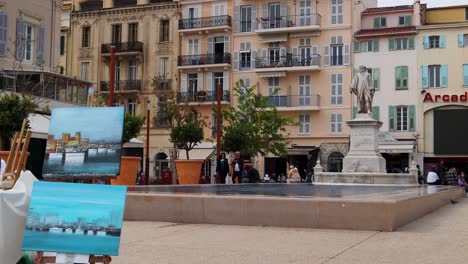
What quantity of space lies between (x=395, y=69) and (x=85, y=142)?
137ft

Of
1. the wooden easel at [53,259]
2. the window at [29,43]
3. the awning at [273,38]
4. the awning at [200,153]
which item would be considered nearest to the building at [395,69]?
the awning at [273,38]

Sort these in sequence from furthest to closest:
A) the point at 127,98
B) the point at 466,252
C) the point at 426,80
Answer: the point at 127,98, the point at 426,80, the point at 466,252

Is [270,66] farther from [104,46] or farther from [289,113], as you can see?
[104,46]

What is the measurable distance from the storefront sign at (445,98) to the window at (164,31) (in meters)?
21.3

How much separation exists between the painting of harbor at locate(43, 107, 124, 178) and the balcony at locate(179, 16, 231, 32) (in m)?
44.1

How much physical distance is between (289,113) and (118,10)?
56.0 ft

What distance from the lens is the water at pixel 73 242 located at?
4.34 m

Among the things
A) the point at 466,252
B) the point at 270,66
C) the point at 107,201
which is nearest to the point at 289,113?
the point at 270,66

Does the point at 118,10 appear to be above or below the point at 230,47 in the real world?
above

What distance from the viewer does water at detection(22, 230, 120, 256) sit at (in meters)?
4.34

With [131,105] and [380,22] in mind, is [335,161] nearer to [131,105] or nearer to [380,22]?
[380,22]

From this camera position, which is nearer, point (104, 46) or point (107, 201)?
point (107, 201)

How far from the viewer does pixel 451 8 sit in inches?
1821

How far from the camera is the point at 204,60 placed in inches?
2016
